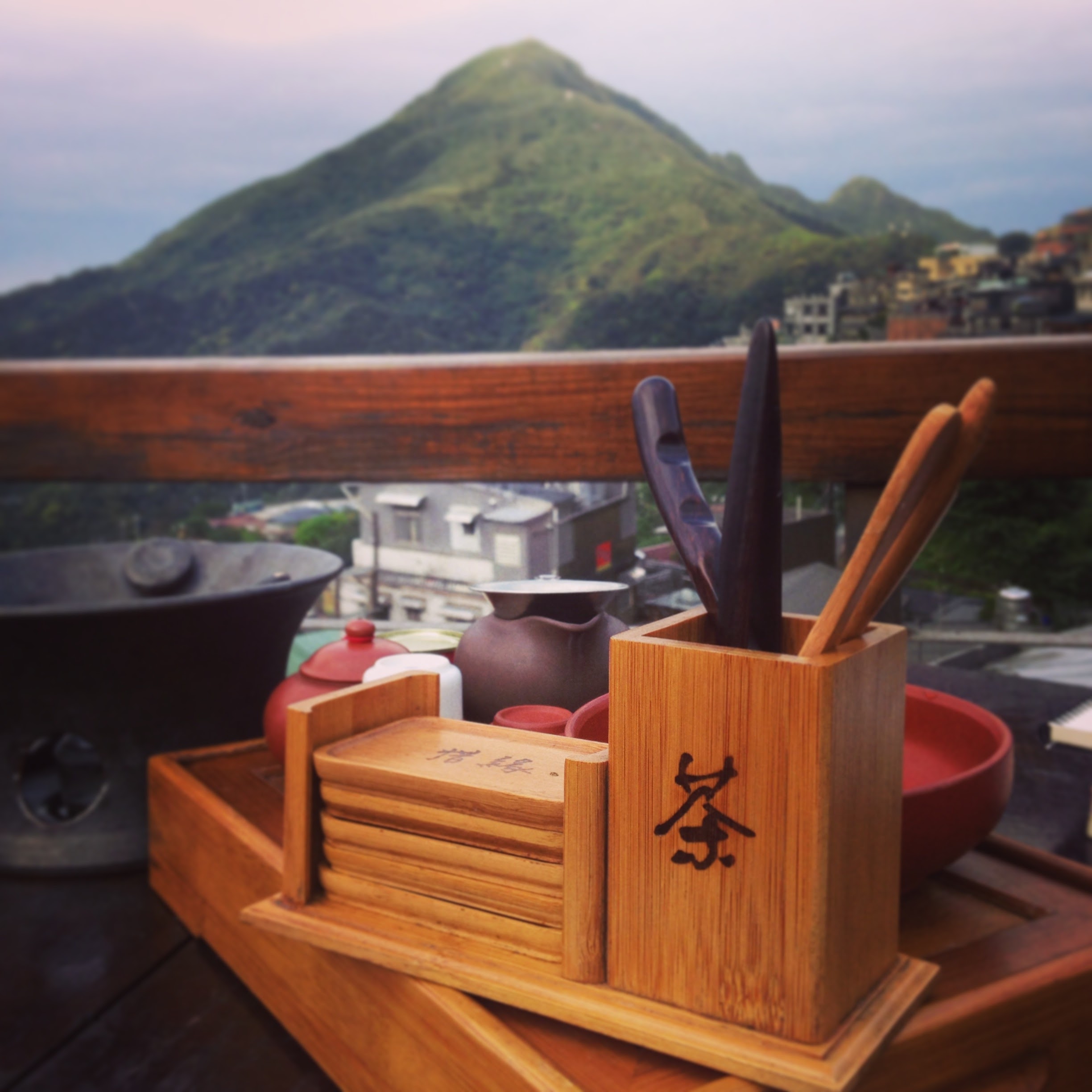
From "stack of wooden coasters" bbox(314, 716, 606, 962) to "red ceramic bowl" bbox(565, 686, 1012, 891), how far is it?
0.21ft

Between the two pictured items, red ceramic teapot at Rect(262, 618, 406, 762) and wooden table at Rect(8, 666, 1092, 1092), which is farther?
red ceramic teapot at Rect(262, 618, 406, 762)

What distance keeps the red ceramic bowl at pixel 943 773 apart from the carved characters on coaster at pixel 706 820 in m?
0.09

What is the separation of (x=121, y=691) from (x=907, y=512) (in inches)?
34.5

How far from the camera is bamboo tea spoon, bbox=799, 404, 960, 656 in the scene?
337mm

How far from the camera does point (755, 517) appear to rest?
0.41 m

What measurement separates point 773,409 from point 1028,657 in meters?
1.30

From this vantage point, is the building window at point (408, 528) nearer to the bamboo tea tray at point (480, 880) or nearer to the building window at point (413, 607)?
the building window at point (413, 607)

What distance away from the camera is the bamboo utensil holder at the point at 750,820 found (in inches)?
16.1

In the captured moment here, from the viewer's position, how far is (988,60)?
3.63 meters

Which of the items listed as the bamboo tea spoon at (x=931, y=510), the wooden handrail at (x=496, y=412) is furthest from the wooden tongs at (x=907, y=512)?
the wooden handrail at (x=496, y=412)

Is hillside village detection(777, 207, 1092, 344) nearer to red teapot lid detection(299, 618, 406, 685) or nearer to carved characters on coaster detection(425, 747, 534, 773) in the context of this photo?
red teapot lid detection(299, 618, 406, 685)

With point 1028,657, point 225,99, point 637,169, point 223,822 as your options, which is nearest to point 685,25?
point 637,169

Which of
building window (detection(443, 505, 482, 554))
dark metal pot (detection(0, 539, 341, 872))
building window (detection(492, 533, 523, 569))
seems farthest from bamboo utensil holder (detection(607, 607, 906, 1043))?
dark metal pot (detection(0, 539, 341, 872))

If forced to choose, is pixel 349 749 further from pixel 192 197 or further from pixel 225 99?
pixel 225 99
